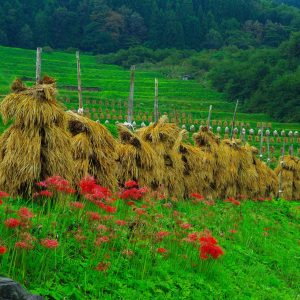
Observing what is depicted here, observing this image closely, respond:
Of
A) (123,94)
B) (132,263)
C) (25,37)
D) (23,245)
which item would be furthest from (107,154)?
(25,37)

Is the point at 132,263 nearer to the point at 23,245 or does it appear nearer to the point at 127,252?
the point at 127,252

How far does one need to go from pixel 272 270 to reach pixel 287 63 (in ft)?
316

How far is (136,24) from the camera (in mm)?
147000

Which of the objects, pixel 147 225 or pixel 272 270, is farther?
pixel 272 270

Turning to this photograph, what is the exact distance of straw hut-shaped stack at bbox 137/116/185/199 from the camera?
15.6 m

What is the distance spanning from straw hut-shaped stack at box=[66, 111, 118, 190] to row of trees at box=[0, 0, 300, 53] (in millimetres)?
117560

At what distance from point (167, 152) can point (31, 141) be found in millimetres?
7084

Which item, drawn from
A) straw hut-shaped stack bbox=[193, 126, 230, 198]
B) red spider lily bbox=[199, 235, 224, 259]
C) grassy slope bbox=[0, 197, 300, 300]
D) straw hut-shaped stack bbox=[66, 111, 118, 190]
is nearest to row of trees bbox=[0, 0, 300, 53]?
straw hut-shaped stack bbox=[193, 126, 230, 198]

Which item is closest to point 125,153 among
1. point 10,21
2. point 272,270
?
point 272,270

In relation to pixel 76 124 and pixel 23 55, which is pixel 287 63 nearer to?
pixel 23 55

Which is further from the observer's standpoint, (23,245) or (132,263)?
(132,263)

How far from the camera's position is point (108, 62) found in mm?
119188

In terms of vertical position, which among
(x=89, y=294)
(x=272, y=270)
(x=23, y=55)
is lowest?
(x=272, y=270)

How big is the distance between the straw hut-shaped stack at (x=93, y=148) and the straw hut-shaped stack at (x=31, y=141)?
48.6 inches
